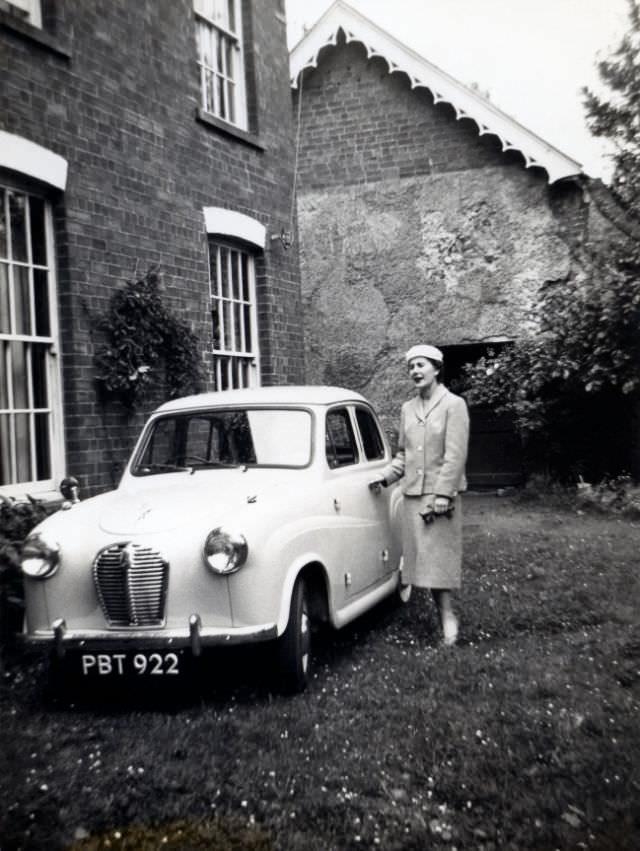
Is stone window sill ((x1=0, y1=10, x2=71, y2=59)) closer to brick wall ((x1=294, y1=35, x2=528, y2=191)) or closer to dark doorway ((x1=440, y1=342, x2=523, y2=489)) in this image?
brick wall ((x1=294, y1=35, x2=528, y2=191))

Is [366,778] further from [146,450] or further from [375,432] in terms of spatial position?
[375,432]

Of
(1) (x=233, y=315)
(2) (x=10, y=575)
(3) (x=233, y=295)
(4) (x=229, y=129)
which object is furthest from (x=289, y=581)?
(4) (x=229, y=129)

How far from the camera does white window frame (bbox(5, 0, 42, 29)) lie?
721 cm

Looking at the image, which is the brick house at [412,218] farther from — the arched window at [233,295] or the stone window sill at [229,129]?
the stone window sill at [229,129]

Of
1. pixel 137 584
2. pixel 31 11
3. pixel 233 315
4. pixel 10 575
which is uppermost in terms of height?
pixel 31 11

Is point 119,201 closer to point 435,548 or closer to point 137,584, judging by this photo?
point 435,548

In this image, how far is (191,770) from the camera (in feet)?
12.7

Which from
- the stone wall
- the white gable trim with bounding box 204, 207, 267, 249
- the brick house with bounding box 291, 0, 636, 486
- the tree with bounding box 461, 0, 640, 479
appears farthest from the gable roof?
the white gable trim with bounding box 204, 207, 267, 249

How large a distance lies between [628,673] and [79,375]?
4.63 m

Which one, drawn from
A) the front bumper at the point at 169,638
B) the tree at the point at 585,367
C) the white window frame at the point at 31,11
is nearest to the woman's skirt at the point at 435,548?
the front bumper at the point at 169,638

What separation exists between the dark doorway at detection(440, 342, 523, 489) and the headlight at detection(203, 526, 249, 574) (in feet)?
33.4

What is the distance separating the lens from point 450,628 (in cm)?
580

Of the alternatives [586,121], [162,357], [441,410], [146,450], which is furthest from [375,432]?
[586,121]

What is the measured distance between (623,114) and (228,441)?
11.5 m
